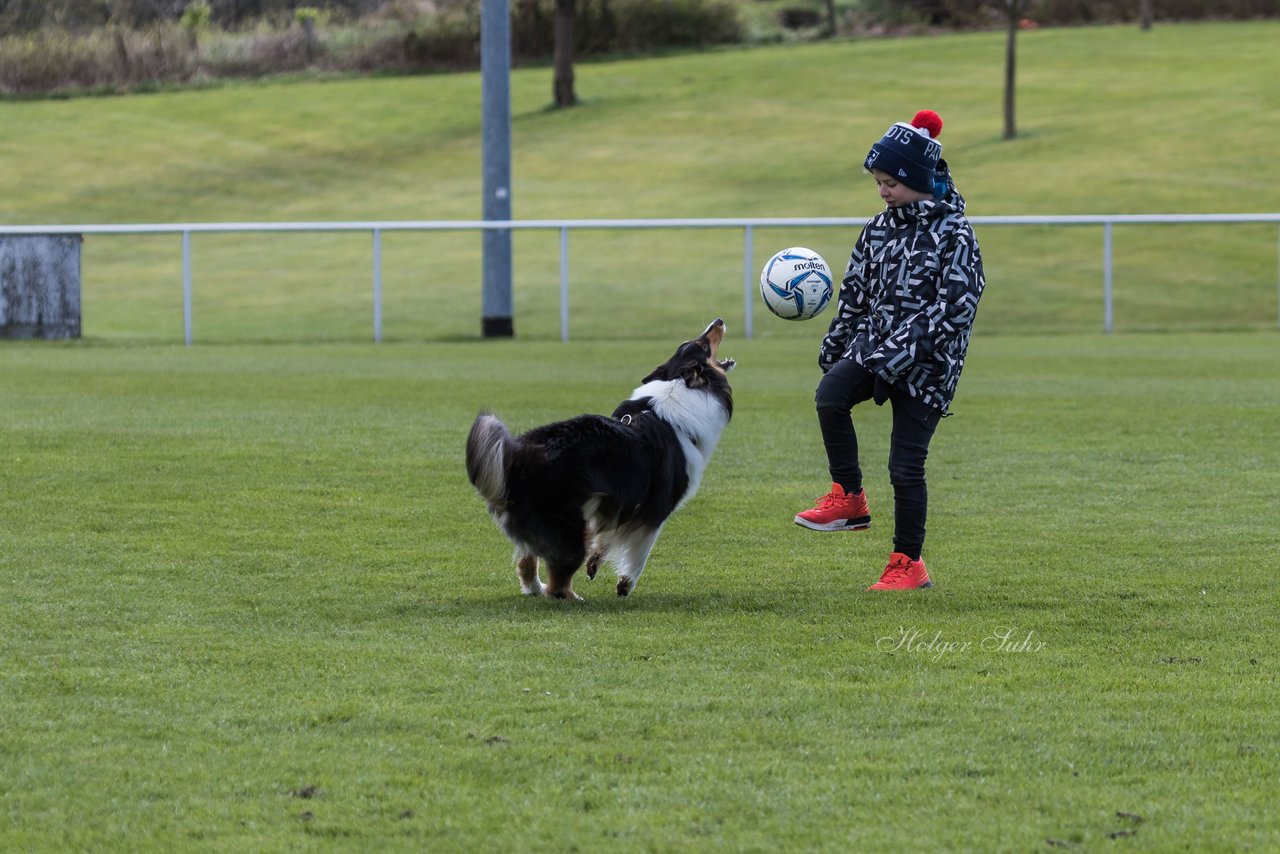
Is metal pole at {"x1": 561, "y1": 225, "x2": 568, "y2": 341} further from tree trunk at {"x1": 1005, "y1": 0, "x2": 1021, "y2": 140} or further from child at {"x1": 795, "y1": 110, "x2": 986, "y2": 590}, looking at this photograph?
tree trunk at {"x1": 1005, "y1": 0, "x2": 1021, "y2": 140}

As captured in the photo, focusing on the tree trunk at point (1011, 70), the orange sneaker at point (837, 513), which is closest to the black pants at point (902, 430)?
the orange sneaker at point (837, 513)

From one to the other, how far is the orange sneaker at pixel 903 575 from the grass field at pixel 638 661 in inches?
5.0

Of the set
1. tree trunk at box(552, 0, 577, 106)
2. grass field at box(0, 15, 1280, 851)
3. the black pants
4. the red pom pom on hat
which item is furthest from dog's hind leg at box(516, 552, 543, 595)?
tree trunk at box(552, 0, 577, 106)

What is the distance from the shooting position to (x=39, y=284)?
23.4 metres

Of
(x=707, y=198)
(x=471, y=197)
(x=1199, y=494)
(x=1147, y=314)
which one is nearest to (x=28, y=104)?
(x=471, y=197)

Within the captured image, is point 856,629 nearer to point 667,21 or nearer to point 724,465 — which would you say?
point 724,465

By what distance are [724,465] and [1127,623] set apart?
4.96m

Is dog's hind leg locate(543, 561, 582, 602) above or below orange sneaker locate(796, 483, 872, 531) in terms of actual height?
below

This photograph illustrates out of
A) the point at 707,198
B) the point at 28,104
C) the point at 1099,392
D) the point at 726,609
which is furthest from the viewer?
the point at 28,104

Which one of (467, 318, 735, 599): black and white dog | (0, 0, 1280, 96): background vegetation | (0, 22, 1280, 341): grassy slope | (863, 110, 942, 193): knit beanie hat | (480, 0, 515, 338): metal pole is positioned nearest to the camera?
(467, 318, 735, 599): black and white dog

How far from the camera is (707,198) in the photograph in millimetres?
40062

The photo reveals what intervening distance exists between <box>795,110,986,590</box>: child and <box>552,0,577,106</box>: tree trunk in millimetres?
40813

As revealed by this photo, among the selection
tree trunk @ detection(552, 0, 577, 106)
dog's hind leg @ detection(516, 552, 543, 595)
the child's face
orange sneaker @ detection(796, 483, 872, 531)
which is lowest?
dog's hind leg @ detection(516, 552, 543, 595)

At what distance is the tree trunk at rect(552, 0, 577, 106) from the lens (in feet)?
155
